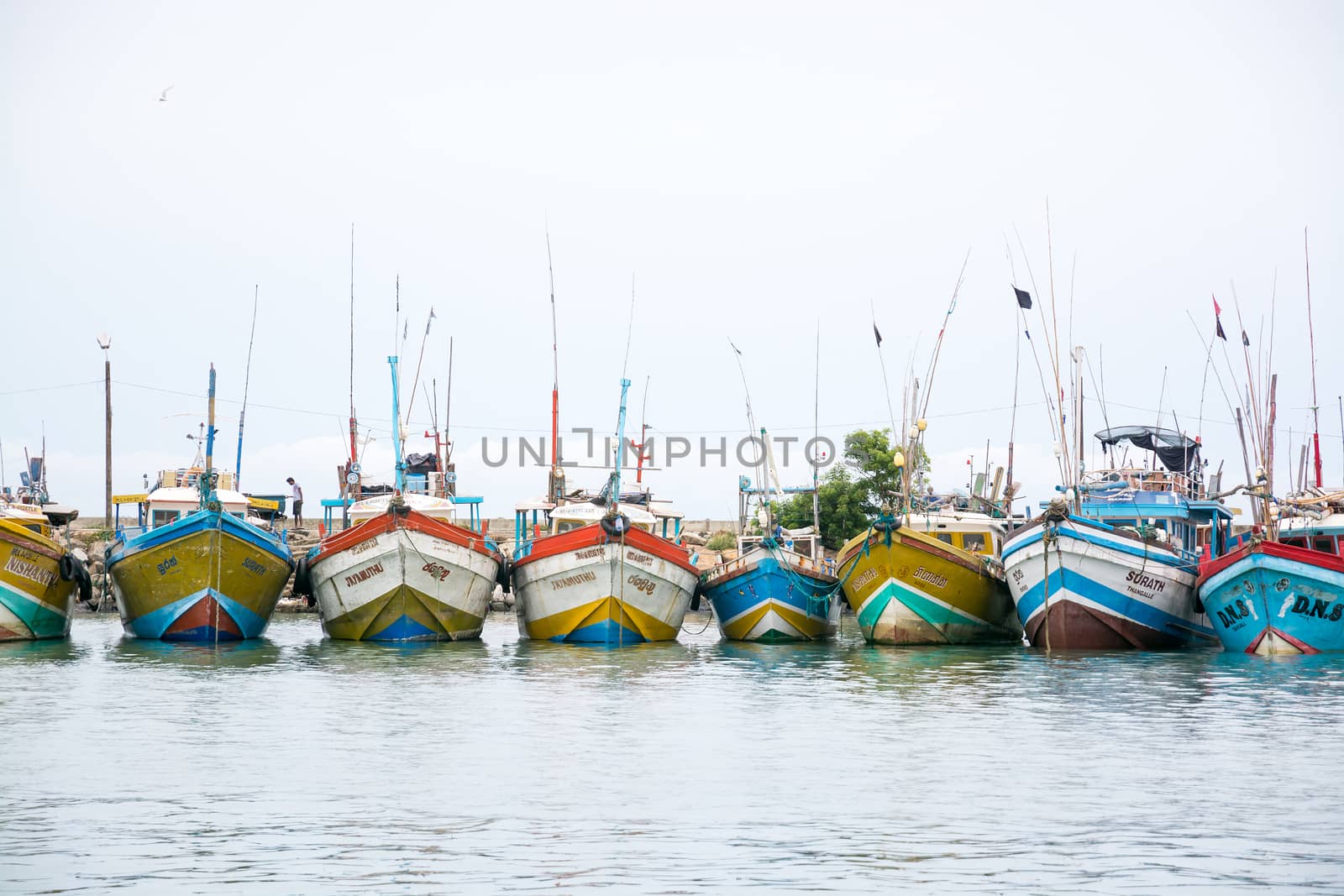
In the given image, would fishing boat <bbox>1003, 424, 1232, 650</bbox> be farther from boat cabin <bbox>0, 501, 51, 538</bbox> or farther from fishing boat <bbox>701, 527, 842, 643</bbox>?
boat cabin <bbox>0, 501, 51, 538</bbox>

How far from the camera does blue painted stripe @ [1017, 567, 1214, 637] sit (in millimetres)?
28703

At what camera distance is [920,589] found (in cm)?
3047

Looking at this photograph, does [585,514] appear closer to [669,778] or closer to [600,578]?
[600,578]

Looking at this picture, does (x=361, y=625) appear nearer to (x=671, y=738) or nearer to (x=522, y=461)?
(x=671, y=738)

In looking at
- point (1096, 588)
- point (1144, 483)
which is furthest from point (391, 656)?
point (1144, 483)

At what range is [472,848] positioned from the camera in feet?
39.3

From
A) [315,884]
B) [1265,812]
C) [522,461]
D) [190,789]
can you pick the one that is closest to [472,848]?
[315,884]

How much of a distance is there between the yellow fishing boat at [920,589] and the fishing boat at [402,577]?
7997 mm

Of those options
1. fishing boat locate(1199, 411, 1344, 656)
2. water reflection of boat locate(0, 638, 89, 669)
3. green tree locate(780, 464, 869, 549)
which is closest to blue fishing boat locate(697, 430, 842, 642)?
fishing boat locate(1199, 411, 1344, 656)

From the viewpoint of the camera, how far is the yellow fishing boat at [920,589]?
3014 centimetres

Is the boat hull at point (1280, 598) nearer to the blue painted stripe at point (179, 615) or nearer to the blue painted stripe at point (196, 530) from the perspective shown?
the blue painted stripe at point (196, 530)

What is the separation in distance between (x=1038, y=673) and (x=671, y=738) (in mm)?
9596

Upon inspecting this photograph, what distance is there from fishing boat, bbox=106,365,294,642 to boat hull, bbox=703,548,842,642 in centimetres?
984

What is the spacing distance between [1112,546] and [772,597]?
7.71 m
